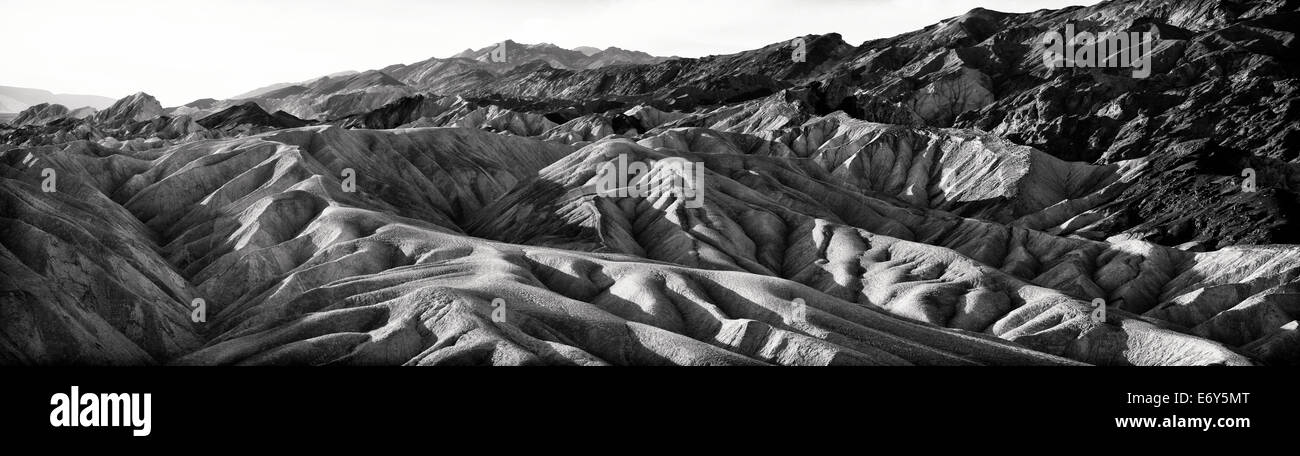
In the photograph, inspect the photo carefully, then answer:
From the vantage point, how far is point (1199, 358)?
7538cm

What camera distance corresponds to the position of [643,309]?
3103 inches

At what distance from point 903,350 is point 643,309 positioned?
18.1 meters

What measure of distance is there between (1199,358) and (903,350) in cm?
2107
